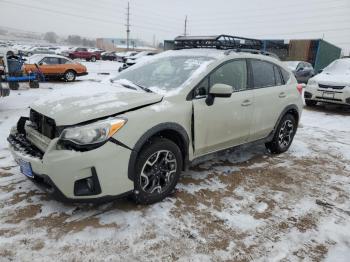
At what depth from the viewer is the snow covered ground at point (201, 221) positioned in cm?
268

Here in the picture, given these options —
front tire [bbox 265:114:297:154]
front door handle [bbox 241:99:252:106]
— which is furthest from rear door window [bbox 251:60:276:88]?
front tire [bbox 265:114:297:154]

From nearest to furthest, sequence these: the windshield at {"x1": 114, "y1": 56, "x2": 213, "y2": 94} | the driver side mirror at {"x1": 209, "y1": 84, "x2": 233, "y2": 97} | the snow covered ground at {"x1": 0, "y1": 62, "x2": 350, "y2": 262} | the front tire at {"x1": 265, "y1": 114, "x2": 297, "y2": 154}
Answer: the snow covered ground at {"x1": 0, "y1": 62, "x2": 350, "y2": 262}, the driver side mirror at {"x1": 209, "y1": 84, "x2": 233, "y2": 97}, the windshield at {"x1": 114, "y1": 56, "x2": 213, "y2": 94}, the front tire at {"x1": 265, "y1": 114, "x2": 297, "y2": 154}

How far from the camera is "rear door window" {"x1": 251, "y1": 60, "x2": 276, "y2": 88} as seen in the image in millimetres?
4520

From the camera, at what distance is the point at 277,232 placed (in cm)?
309

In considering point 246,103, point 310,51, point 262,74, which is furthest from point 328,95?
point 310,51

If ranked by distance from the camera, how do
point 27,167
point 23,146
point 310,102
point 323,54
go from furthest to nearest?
point 323,54 < point 310,102 < point 23,146 < point 27,167

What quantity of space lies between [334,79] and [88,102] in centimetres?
901

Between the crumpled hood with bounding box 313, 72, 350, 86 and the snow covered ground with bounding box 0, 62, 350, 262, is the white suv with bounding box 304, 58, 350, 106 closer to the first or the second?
the crumpled hood with bounding box 313, 72, 350, 86

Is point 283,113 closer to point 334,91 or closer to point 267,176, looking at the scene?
point 267,176

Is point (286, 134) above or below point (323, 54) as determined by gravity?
below

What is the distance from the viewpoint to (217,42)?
467cm

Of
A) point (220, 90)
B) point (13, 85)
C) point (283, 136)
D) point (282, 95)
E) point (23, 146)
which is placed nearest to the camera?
point (23, 146)

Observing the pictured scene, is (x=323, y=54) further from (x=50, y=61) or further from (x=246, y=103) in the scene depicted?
(x=246, y=103)

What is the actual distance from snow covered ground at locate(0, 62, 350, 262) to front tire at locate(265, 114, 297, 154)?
68 centimetres
